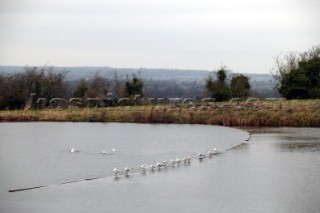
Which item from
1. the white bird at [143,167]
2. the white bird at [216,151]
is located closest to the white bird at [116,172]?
the white bird at [143,167]

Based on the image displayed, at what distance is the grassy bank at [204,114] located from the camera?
44.3m

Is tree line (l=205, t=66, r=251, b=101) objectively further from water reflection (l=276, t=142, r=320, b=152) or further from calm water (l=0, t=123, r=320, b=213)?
water reflection (l=276, t=142, r=320, b=152)

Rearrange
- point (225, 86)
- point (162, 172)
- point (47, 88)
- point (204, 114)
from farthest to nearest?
1. point (47, 88)
2. point (225, 86)
3. point (204, 114)
4. point (162, 172)

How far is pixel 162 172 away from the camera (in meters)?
25.3

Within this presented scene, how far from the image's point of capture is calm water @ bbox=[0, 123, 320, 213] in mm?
19766

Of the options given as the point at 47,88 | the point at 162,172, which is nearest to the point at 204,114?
the point at 47,88

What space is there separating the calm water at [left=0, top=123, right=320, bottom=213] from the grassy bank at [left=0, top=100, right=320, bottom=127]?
2.81m

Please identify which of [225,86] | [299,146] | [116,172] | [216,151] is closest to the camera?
[116,172]

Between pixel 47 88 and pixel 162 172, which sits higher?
pixel 47 88

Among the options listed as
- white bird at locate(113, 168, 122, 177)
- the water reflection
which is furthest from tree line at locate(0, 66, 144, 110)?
white bird at locate(113, 168, 122, 177)

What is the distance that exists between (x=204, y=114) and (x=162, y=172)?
73.4 ft

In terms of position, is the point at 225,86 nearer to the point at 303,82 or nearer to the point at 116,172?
the point at 303,82

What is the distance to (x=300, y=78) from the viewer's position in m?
52.3

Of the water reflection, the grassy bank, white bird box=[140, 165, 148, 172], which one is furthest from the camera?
the grassy bank
